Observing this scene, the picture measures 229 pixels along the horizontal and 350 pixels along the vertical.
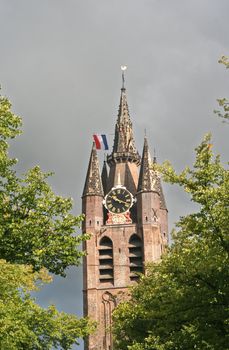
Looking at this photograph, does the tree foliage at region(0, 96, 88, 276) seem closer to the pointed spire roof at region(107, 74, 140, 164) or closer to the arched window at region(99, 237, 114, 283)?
the arched window at region(99, 237, 114, 283)

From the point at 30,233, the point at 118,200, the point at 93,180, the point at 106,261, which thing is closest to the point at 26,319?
the point at 30,233

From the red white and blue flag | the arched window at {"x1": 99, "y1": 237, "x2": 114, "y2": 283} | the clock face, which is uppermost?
the red white and blue flag

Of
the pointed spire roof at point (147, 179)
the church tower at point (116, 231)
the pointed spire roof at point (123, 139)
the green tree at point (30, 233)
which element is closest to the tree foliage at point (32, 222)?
the green tree at point (30, 233)

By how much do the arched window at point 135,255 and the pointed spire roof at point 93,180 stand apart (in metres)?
6.16

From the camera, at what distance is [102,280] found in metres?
69.8

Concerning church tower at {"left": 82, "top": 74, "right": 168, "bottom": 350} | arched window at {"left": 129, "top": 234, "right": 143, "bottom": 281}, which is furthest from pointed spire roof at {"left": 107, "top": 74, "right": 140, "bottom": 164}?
arched window at {"left": 129, "top": 234, "right": 143, "bottom": 281}

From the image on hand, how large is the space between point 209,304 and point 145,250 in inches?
2053

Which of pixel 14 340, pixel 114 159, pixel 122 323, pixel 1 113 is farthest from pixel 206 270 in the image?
pixel 114 159

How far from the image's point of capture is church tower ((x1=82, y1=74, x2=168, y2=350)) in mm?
68625

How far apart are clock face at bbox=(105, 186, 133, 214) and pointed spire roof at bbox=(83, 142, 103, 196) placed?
1112mm

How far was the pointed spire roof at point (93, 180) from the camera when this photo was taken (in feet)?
244

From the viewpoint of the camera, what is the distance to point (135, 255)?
7062 centimetres

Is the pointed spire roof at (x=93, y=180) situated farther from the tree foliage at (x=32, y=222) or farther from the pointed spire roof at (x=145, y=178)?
Answer: the tree foliage at (x=32, y=222)

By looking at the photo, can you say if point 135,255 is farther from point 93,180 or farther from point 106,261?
point 93,180
